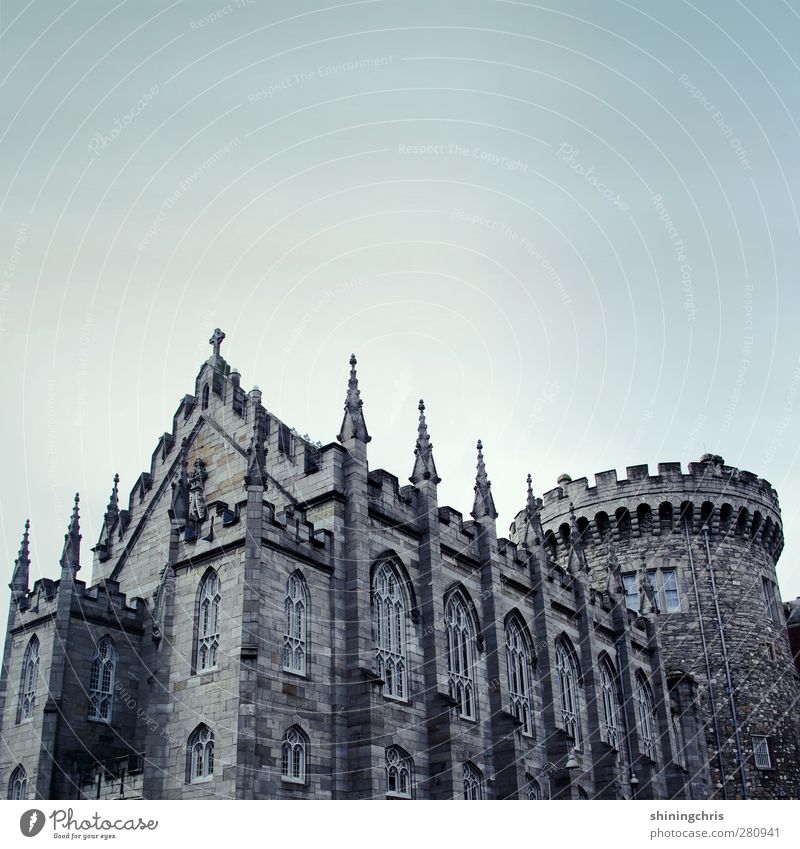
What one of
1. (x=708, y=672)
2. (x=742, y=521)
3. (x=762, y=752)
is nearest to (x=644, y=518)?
(x=742, y=521)

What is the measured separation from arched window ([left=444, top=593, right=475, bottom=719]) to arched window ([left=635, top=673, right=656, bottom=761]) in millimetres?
13299

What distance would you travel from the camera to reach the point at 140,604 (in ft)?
99.9

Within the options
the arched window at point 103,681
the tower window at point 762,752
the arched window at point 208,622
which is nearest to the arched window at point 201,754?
the arched window at point 208,622

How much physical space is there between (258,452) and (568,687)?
57.7ft

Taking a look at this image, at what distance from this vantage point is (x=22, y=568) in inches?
1244

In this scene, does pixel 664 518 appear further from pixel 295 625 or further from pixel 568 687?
pixel 295 625

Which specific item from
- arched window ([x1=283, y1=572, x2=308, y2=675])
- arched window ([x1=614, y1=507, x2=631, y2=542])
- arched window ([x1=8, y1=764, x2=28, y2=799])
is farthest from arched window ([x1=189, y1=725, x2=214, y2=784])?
arched window ([x1=614, y1=507, x2=631, y2=542])

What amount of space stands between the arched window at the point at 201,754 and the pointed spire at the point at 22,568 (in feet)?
Answer: 29.5

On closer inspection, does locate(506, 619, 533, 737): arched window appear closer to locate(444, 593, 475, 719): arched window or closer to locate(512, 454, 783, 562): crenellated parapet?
locate(444, 593, 475, 719): arched window

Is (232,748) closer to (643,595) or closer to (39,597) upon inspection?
(39,597)

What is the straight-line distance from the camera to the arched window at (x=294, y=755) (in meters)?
25.1

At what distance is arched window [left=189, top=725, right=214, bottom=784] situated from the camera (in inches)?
980
